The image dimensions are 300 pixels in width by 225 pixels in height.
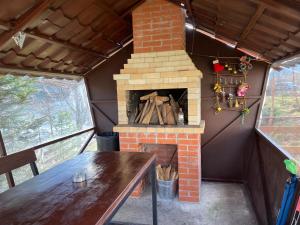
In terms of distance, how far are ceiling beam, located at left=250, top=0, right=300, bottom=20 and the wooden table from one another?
1.63 metres

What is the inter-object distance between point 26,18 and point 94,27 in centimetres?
131

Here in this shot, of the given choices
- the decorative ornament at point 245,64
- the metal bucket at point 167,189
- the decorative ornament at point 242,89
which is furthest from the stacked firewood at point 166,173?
the decorative ornament at point 245,64

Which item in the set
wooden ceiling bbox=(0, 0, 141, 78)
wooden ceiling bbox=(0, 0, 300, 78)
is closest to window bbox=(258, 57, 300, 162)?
wooden ceiling bbox=(0, 0, 300, 78)

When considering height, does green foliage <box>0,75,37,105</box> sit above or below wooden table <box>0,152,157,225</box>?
above

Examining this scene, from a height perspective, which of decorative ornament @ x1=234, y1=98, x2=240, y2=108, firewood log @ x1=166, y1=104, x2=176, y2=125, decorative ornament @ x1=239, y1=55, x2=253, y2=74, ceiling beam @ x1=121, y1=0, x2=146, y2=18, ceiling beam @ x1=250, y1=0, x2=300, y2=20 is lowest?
firewood log @ x1=166, y1=104, x2=176, y2=125

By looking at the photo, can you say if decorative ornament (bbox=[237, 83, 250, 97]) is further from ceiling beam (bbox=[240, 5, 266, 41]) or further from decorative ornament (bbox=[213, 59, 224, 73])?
ceiling beam (bbox=[240, 5, 266, 41])

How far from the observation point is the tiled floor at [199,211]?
9.80ft

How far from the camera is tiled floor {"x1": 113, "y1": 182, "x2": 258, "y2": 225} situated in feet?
9.80

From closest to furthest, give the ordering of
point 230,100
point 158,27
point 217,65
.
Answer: point 158,27, point 217,65, point 230,100

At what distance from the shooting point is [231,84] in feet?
14.2

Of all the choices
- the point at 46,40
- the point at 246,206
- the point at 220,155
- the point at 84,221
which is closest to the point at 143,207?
the point at 246,206

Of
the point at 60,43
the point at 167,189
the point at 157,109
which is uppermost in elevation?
the point at 60,43

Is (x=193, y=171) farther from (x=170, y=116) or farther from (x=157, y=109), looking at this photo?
(x=157, y=109)

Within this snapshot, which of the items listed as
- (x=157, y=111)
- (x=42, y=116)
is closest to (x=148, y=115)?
(x=157, y=111)
